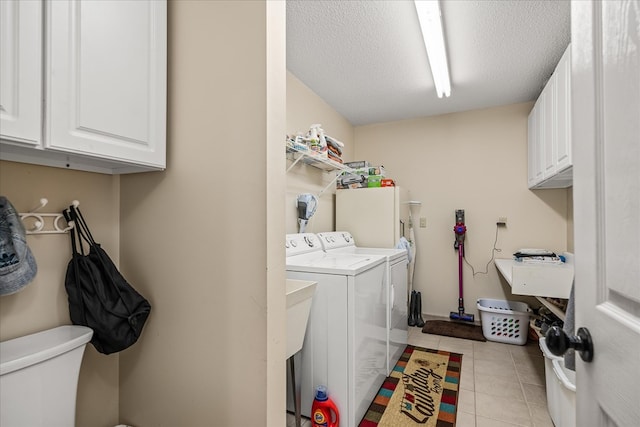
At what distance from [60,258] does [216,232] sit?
0.60m

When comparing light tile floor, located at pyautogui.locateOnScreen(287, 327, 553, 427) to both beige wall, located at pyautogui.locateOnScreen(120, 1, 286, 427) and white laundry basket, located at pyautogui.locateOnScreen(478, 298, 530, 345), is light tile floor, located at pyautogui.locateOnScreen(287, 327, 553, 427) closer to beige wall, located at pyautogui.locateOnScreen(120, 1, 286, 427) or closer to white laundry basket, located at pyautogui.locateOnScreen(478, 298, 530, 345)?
white laundry basket, located at pyautogui.locateOnScreen(478, 298, 530, 345)

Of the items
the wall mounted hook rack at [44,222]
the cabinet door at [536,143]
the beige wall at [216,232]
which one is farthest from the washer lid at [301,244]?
the cabinet door at [536,143]

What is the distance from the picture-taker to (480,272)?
11.6 feet

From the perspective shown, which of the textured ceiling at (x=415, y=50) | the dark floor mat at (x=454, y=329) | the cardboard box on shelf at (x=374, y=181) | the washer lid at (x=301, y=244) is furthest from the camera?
the cardboard box on shelf at (x=374, y=181)

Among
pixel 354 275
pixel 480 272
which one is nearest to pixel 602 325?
pixel 354 275

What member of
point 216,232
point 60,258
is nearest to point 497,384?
point 216,232

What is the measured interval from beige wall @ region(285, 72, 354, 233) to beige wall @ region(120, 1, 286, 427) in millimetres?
1151

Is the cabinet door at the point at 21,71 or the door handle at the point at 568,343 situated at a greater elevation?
the cabinet door at the point at 21,71

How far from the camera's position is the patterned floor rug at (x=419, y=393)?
1812mm

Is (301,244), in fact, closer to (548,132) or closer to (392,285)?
(392,285)

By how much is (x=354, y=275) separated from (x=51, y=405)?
4.19 feet

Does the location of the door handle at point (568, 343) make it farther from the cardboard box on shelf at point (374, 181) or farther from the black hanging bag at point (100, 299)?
the cardboard box on shelf at point (374, 181)

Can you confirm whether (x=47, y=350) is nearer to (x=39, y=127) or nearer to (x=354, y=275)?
(x=39, y=127)

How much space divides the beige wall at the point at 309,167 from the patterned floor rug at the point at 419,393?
1.37 metres
